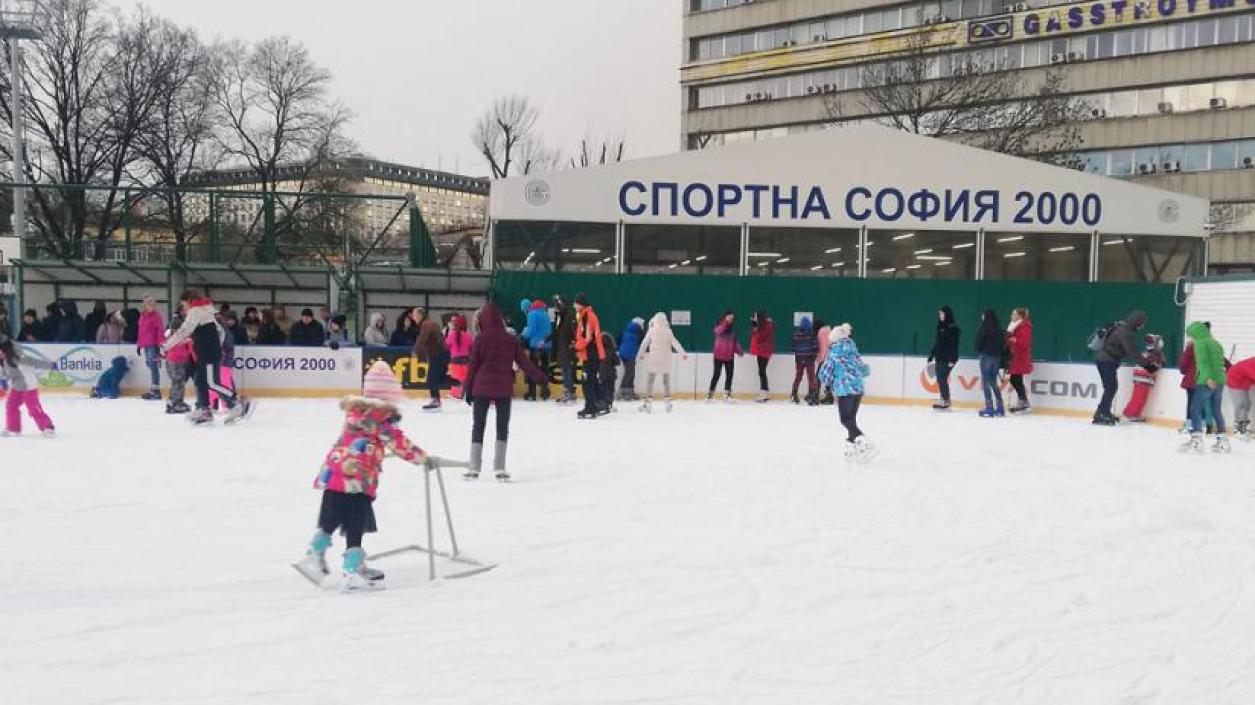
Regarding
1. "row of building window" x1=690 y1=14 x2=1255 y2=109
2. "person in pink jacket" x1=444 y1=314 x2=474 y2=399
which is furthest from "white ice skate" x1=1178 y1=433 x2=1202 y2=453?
"row of building window" x1=690 y1=14 x2=1255 y2=109

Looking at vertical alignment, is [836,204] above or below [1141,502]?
above

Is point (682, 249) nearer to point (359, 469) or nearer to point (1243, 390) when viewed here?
point (1243, 390)

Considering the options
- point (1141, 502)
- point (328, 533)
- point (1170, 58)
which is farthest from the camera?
point (1170, 58)

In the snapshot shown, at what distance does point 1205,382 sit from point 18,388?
45.0ft

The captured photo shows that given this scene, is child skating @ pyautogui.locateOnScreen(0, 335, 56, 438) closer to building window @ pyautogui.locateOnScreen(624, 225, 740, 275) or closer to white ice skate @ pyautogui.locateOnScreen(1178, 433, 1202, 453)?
building window @ pyautogui.locateOnScreen(624, 225, 740, 275)

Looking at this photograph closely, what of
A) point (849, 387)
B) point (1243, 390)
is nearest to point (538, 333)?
point (849, 387)

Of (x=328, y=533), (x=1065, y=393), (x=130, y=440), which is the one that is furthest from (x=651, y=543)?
(x=1065, y=393)

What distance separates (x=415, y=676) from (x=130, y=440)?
26.5 ft

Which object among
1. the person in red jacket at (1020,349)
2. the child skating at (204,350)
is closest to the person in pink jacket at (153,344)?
the child skating at (204,350)

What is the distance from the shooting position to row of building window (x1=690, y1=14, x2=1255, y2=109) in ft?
136

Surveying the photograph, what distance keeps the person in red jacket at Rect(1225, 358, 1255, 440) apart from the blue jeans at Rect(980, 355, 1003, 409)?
3160 millimetres

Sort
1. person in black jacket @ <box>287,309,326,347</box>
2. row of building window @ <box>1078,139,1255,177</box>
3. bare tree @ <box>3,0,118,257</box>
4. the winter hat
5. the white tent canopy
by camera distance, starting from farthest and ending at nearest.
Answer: row of building window @ <box>1078,139,1255,177</box> → bare tree @ <box>3,0,118,257</box> → the white tent canopy → person in black jacket @ <box>287,309,326,347</box> → the winter hat

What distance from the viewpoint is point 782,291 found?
18562mm

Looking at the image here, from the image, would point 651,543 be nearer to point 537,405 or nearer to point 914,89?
point 537,405
